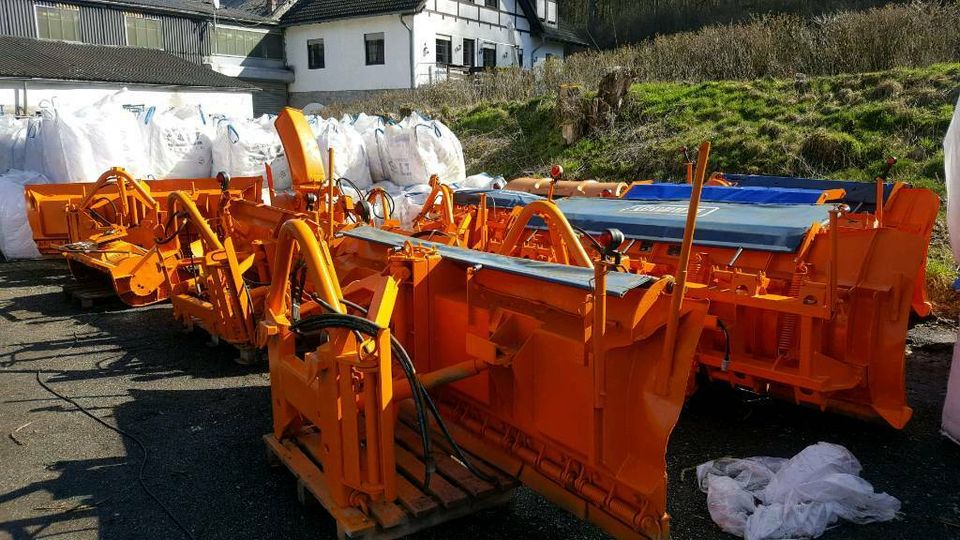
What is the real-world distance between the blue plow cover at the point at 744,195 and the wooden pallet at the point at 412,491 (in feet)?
8.81

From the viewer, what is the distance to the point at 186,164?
972 centimetres

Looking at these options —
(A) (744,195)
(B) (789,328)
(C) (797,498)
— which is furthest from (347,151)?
(C) (797,498)

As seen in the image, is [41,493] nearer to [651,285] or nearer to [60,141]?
[651,285]

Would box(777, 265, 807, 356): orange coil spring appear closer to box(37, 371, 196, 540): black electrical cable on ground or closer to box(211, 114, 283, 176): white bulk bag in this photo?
box(37, 371, 196, 540): black electrical cable on ground

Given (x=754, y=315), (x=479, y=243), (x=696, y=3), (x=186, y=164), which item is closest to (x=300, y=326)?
(x=754, y=315)

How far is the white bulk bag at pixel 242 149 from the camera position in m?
9.62

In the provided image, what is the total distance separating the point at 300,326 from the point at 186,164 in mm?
7708

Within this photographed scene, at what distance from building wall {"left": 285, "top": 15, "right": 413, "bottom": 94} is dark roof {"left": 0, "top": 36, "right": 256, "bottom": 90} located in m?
4.68

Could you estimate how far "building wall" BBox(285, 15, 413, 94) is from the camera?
1003 inches

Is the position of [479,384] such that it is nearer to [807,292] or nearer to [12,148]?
[807,292]

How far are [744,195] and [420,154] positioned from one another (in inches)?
205

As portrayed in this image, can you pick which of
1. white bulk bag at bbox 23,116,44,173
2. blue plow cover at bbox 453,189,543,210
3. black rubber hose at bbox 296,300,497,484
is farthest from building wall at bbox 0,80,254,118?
black rubber hose at bbox 296,300,497,484

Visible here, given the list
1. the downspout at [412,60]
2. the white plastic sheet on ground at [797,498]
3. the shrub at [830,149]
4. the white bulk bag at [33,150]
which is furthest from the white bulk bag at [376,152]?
the downspout at [412,60]

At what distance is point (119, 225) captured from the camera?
708cm
